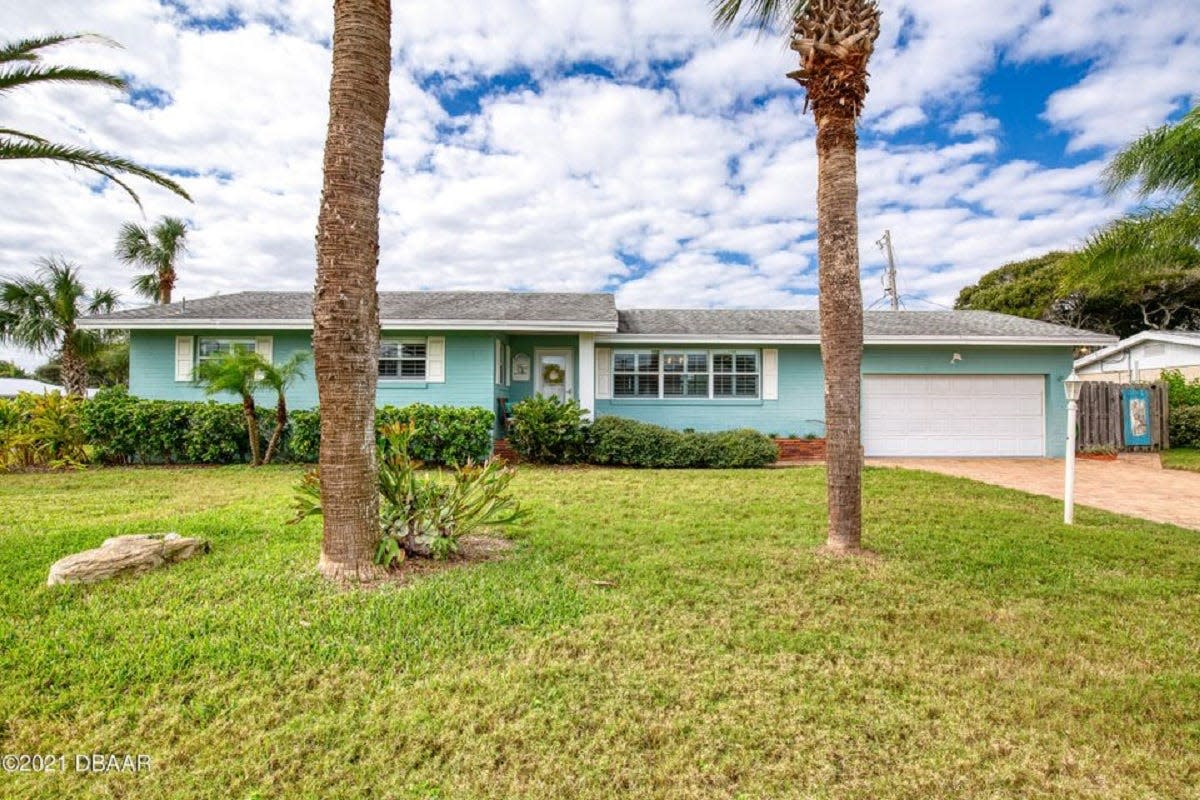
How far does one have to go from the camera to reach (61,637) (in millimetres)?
3352

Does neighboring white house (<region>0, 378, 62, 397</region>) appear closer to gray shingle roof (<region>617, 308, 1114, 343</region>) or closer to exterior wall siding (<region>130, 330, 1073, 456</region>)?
exterior wall siding (<region>130, 330, 1073, 456</region>)

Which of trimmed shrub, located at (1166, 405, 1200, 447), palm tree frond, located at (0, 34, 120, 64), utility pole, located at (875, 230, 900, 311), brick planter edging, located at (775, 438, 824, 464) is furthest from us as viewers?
utility pole, located at (875, 230, 900, 311)

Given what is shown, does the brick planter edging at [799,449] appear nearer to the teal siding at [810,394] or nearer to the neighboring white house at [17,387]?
A: the teal siding at [810,394]

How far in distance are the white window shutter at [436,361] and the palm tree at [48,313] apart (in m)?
9.30

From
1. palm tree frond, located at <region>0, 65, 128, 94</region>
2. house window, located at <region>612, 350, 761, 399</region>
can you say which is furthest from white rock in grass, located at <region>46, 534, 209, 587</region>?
house window, located at <region>612, 350, 761, 399</region>

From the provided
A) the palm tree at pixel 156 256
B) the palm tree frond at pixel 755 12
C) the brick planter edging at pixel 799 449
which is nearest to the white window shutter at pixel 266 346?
the palm tree at pixel 156 256

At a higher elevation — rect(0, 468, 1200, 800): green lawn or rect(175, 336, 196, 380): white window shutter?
rect(175, 336, 196, 380): white window shutter

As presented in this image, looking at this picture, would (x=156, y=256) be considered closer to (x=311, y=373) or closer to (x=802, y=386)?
(x=311, y=373)

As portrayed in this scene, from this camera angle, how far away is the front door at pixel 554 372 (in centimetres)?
1469

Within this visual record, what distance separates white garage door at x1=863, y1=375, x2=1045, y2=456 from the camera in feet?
47.6

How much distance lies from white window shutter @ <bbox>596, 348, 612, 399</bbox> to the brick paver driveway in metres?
6.59

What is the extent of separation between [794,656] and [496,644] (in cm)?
174

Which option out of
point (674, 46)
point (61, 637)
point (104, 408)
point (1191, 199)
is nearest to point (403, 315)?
point (104, 408)

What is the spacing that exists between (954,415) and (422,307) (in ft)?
44.8
